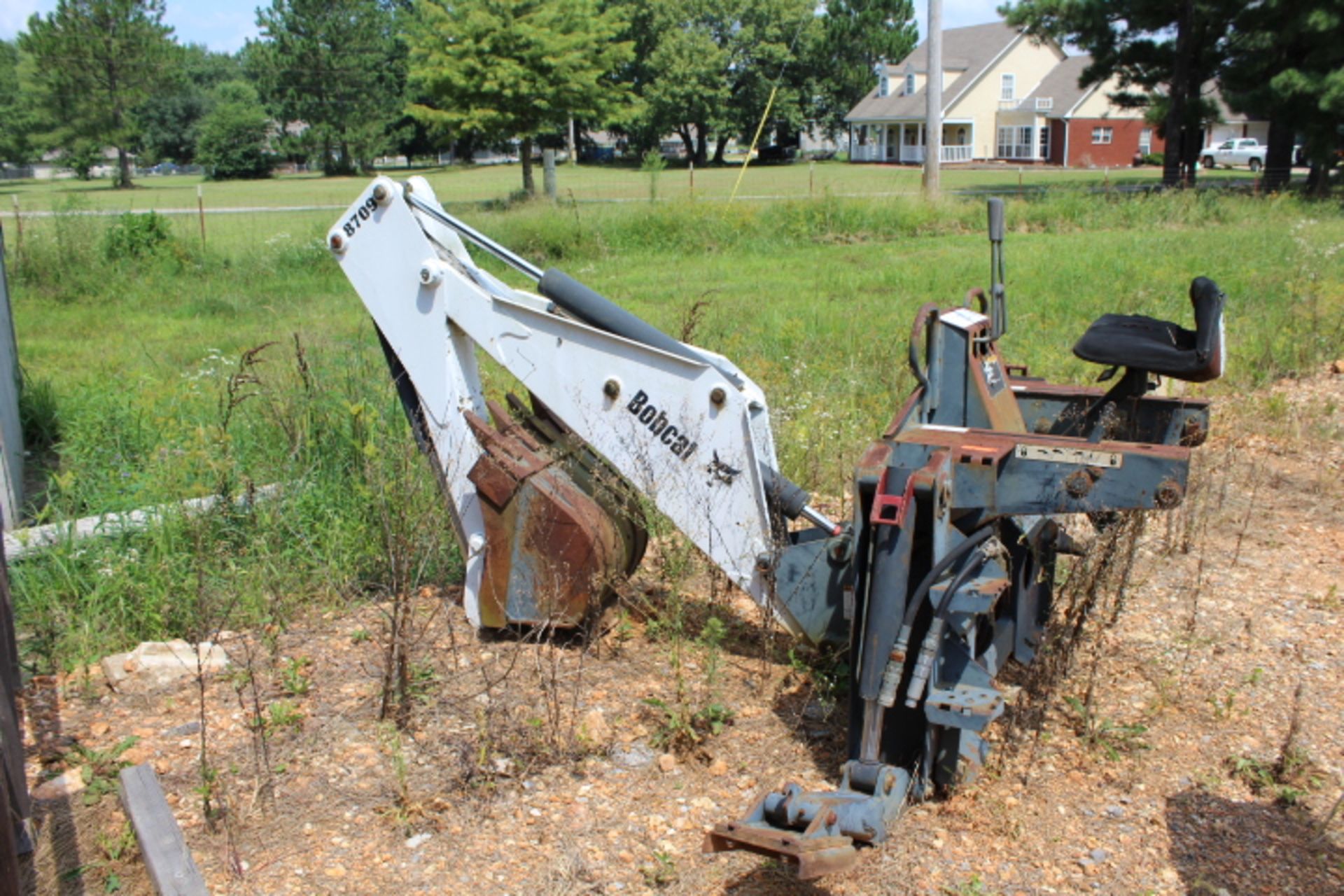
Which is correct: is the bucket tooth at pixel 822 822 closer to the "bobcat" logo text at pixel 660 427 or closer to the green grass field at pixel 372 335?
the "bobcat" logo text at pixel 660 427

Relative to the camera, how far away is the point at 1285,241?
50.0ft

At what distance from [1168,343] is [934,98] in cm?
1979

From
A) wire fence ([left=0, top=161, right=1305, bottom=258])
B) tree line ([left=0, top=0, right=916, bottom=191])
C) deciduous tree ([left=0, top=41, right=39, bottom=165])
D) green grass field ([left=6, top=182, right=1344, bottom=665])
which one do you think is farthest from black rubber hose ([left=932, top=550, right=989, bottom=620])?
deciduous tree ([left=0, top=41, right=39, bottom=165])

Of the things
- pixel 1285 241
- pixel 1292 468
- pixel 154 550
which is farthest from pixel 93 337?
pixel 1285 241

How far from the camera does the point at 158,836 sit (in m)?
3.08

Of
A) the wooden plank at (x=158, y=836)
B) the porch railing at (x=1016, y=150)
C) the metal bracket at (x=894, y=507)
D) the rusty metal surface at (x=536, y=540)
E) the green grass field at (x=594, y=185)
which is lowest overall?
the wooden plank at (x=158, y=836)

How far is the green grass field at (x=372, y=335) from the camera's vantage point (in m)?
4.90

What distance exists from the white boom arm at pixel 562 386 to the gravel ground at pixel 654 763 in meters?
0.47

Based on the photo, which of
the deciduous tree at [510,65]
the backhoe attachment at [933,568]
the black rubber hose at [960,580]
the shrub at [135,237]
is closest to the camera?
the backhoe attachment at [933,568]

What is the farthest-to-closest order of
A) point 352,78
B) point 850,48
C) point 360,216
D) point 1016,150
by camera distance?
point 850,48
point 352,78
point 1016,150
point 360,216

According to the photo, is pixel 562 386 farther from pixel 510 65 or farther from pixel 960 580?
pixel 510 65

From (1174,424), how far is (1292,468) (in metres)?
3.25

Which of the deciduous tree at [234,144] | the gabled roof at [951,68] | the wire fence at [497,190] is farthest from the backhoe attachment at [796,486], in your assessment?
the deciduous tree at [234,144]

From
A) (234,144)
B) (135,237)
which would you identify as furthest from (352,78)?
(135,237)
